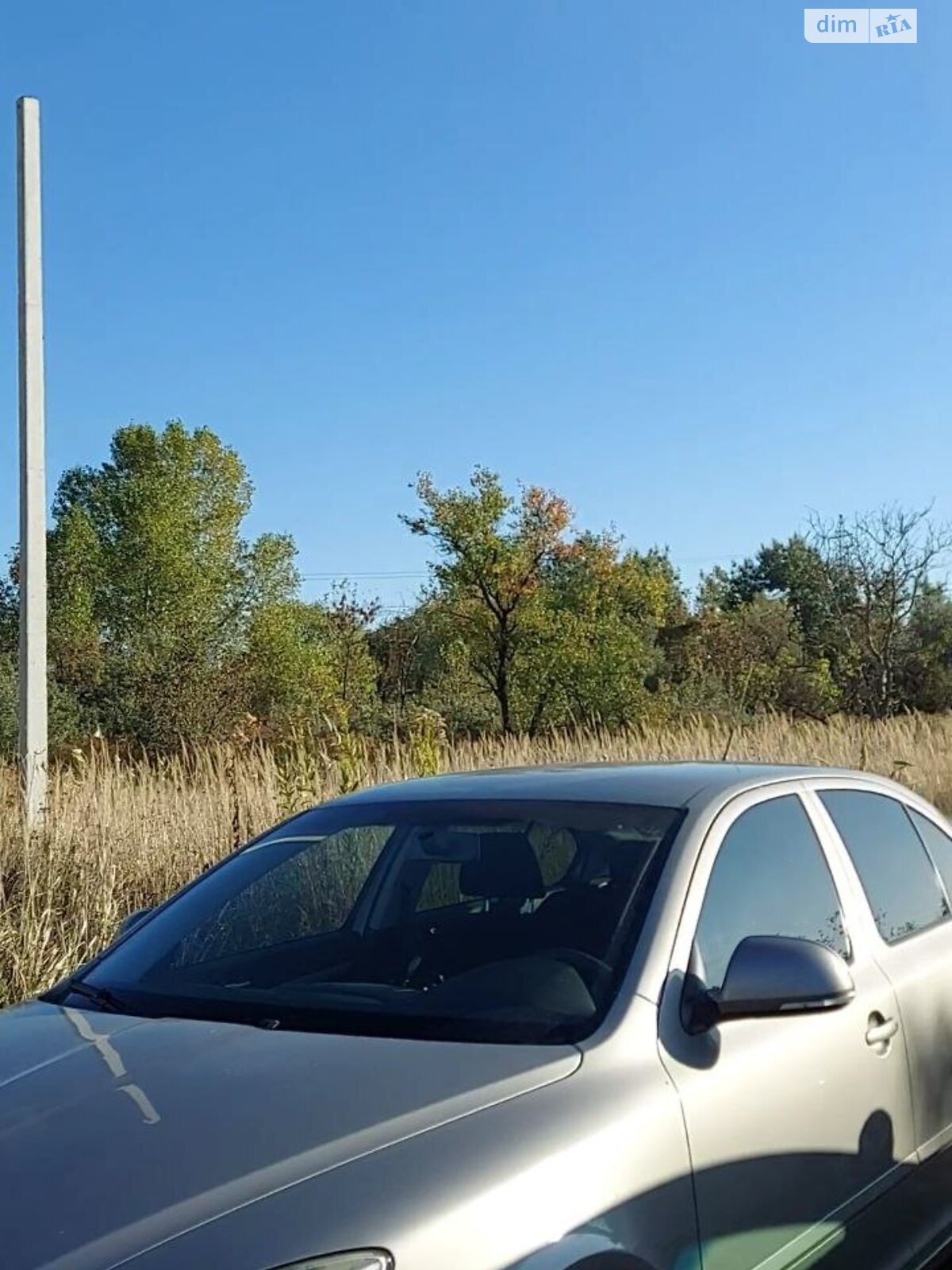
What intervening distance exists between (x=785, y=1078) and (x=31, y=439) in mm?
8431

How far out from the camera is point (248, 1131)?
8.16 feet

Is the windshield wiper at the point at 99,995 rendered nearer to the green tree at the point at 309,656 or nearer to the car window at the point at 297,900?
the car window at the point at 297,900

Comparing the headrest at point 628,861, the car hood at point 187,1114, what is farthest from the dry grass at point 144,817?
the headrest at point 628,861

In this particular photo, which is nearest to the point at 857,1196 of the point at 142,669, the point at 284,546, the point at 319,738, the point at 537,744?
the point at 319,738

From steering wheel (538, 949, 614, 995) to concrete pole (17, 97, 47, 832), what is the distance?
287 inches

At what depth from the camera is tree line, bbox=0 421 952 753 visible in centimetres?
2794

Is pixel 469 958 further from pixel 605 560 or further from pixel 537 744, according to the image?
pixel 605 560

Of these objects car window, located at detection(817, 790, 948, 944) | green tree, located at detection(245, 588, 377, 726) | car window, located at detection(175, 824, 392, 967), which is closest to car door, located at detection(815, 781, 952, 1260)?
car window, located at detection(817, 790, 948, 944)

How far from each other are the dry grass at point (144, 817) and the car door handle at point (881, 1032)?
442cm

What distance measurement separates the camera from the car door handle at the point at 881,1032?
3.57 m

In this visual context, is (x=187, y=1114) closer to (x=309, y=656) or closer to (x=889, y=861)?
(x=889, y=861)

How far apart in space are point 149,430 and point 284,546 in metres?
5.66

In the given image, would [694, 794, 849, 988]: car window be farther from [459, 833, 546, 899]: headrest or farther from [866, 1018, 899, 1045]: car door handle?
[459, 833, 546, 899]: headrest

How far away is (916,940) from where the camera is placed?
161 inches
